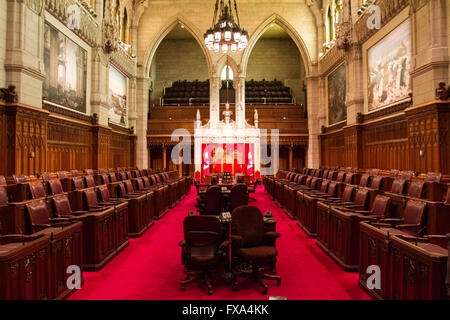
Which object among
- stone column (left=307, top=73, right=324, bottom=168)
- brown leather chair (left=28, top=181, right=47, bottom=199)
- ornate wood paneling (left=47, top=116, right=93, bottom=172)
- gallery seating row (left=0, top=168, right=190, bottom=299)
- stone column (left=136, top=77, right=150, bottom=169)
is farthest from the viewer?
stone column (left=136, top=77, right=150, bottom=169)

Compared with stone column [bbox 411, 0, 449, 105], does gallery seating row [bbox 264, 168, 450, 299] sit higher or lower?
lower

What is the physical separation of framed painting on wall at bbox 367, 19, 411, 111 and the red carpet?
24.3 ft

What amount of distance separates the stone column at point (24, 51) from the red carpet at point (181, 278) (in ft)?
20.4

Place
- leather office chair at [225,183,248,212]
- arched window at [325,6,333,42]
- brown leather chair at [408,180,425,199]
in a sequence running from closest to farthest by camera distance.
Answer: brown leather chair at [408,180,425,199], leather office chair at [225,183,248,212], arched window at [325,6,333,42]

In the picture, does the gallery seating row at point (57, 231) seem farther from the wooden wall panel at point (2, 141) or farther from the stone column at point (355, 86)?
the stone column at point (355, 86)

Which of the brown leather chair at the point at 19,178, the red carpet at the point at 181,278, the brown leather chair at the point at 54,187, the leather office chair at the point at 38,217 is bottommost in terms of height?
the red carpet at the point at 181,278

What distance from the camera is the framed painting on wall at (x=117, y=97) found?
1616 centimetres

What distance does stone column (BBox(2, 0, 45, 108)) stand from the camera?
27.9 ft

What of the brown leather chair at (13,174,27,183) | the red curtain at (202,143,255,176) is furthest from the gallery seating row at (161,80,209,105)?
the brown leather chair at (13,174,27,183)

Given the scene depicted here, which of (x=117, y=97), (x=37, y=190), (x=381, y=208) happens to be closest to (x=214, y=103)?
(x=117, y=97)

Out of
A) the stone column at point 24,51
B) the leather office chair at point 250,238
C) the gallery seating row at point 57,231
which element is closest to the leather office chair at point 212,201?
the gallery seating row at point 57,231

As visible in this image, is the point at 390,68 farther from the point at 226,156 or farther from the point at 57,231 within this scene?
the point at 57,231

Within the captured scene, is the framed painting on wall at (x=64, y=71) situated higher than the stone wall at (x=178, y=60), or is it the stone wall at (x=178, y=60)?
the stone wall at (x=178, y=60)

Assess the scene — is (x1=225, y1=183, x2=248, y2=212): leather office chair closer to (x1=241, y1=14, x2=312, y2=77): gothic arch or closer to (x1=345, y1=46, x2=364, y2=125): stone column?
(x1=345, y1=46, x2=364, y2=125): stone column
